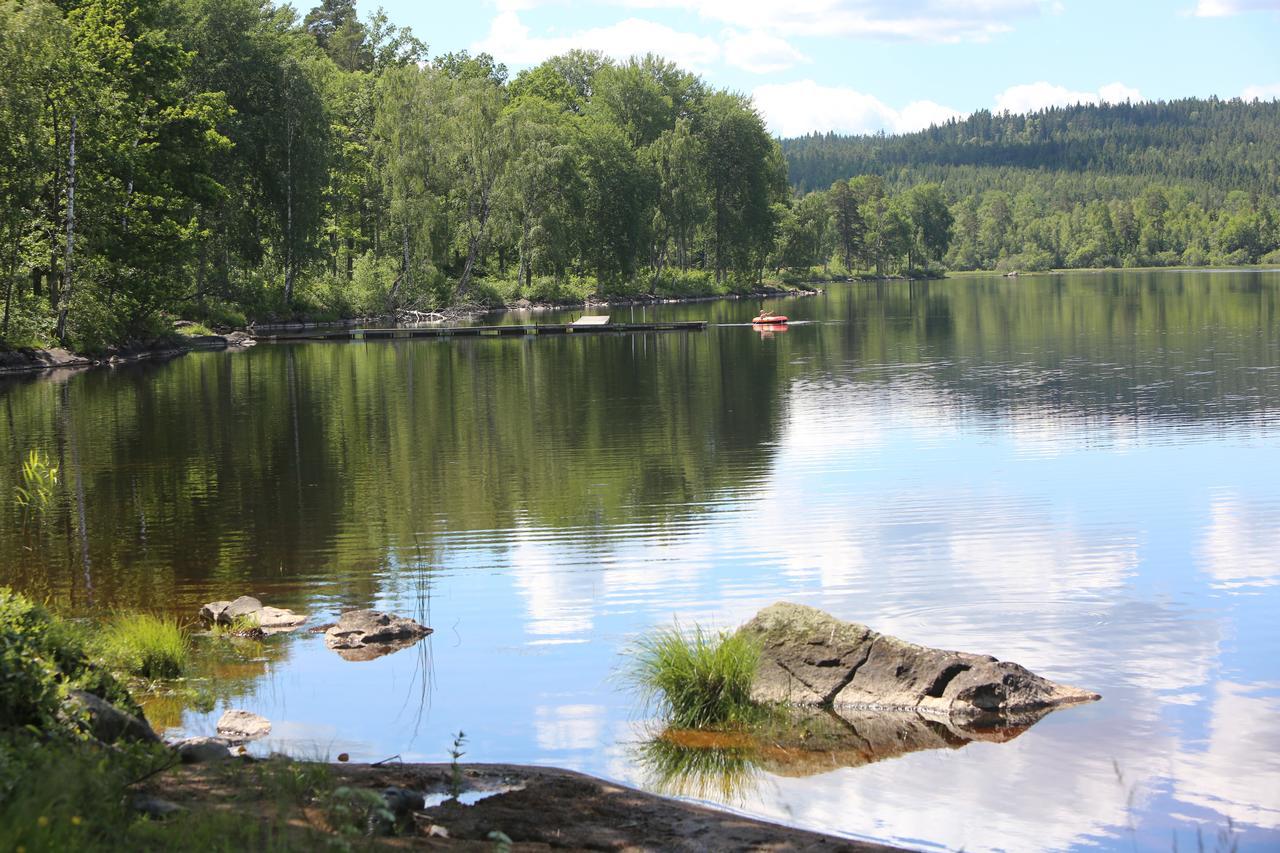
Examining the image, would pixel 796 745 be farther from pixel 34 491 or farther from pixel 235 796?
pixel 34 491

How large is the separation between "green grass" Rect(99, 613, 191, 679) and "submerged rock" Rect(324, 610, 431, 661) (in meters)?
1.81

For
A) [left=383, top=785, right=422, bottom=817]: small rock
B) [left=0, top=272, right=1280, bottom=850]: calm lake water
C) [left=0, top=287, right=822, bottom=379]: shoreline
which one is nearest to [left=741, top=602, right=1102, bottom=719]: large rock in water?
[left=0, top=272, right=1280, bottom=850]: calm lake water

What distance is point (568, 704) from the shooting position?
13859 mm

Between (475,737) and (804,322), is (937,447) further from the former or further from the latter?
(804,322)

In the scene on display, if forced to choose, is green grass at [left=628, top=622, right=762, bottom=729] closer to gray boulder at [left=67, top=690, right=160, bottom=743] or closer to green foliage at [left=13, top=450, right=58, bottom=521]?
gray boulder at [left=67, top=690, right=160, bottom=743]

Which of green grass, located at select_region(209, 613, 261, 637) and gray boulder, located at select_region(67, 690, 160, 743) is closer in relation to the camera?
gray boulder, located at select_region(67, 690, 160, 743)

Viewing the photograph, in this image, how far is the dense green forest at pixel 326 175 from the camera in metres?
57.5

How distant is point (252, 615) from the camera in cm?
1672

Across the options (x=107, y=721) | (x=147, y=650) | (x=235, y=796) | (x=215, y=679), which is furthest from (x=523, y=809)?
(x=147, y=650)

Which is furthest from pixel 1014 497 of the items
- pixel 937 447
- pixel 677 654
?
pixel 677 654

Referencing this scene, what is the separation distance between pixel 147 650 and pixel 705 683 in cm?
607

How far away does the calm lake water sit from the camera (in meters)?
12.0

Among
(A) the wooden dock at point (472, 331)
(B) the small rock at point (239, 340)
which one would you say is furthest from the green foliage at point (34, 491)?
(A) the wooden dock at point (472, 331)

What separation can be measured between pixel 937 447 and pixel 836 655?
60.8ft
